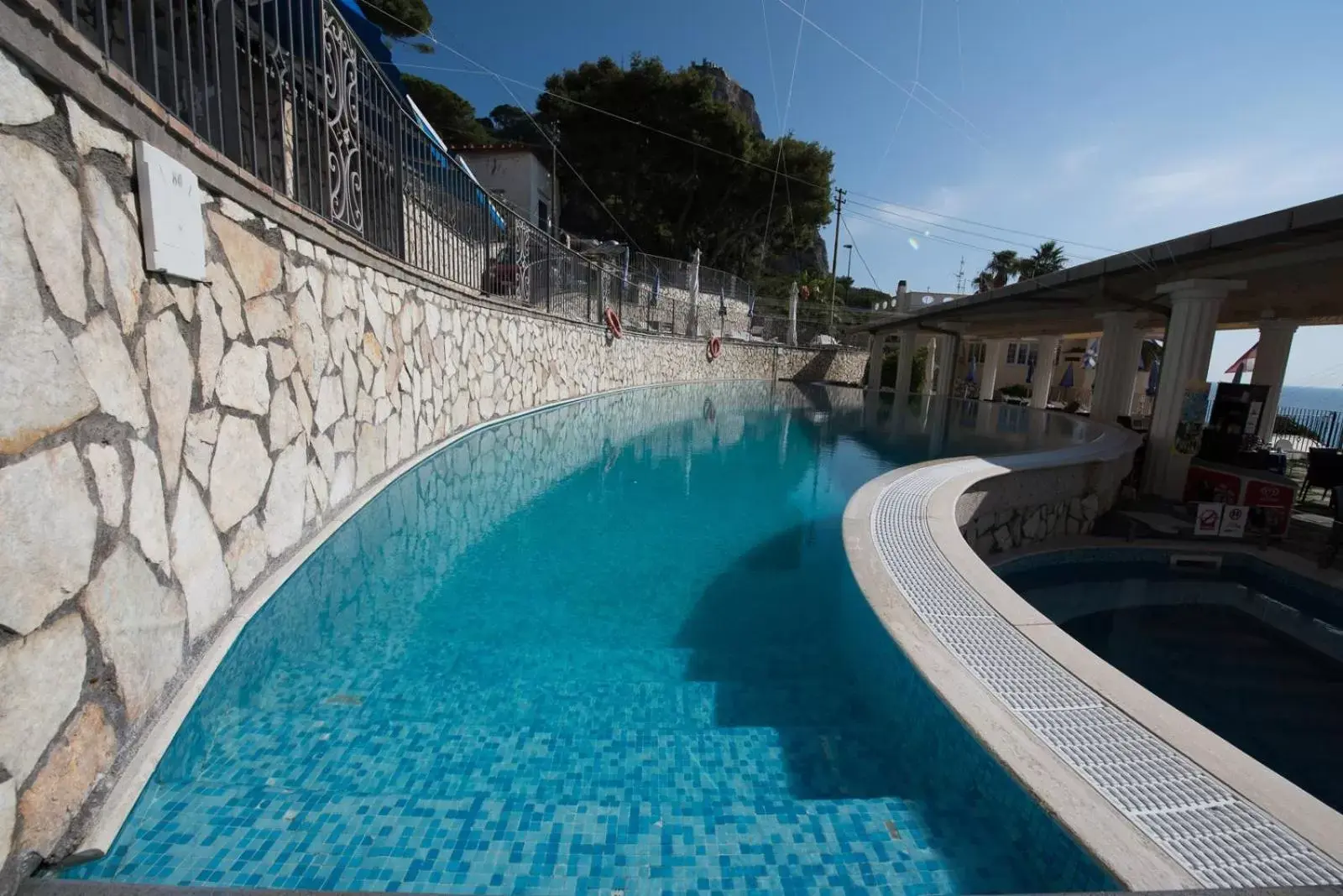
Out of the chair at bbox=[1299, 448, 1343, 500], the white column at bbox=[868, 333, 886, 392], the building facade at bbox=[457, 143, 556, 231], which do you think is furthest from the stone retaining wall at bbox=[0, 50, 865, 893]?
the white column at bbox=[868, 333, 886, 392]

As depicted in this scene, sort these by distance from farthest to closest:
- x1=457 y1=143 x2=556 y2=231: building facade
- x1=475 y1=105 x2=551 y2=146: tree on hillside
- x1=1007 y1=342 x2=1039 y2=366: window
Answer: x1=475 y1=105 x2=551 y2=146: tree on hillside
x1=1007 y1=342 x2=1039 y2=366: window
x1=457 y1=143 x2=556 y2=231: building facade

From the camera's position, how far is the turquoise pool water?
1631 millimetres

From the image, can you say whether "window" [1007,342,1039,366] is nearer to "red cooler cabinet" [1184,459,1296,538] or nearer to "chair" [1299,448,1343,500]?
"chair" [1299,448,1343,500]

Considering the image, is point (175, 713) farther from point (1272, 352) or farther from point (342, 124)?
point (1272, 352)

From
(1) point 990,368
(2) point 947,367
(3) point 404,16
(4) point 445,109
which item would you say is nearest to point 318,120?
(2) point 947,367

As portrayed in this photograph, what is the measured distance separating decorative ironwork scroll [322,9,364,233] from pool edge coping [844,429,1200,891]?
4.15 m

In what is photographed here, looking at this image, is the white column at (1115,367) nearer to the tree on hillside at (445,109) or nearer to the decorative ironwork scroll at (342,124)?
the decorative ironwork scroll at (342,124)

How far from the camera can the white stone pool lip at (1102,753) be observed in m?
1.54

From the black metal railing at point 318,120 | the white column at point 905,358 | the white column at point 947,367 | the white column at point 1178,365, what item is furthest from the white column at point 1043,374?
the black metal railing at point 318,120

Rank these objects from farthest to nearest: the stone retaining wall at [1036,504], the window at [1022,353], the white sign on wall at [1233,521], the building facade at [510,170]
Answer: the window at [1022,353] < the building facade at [510,170] < the white sign on wall at [1233,521] < the stone retaining wall at [1036,504]

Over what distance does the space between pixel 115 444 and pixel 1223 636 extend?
8723 millimetres

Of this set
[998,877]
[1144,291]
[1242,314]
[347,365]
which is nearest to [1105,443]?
[1144,291]

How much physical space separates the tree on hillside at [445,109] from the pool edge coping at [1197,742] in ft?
116

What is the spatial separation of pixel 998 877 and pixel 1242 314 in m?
16.6
